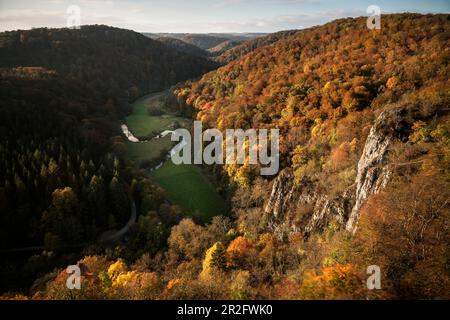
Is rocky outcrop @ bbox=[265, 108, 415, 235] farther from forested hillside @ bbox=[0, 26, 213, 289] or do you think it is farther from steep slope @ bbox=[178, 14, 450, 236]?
forested hillside @ bbox=[0, 26, 213, 289]

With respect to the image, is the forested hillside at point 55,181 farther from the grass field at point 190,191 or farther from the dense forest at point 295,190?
the grass field at point 190,191

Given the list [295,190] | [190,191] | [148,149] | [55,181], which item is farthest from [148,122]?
[295,190]

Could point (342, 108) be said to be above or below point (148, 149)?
above

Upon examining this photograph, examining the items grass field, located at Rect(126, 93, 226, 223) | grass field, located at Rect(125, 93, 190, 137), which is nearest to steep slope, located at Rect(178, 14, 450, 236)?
grass field, located at Rect(126, 93, 226, 223)

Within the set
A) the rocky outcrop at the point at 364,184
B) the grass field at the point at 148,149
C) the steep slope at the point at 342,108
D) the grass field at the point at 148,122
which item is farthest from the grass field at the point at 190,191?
the grass field at the point at 148,122

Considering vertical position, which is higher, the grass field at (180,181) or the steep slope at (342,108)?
the steep slope at (342,108)

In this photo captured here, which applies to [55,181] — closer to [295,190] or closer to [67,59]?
[295,190]
